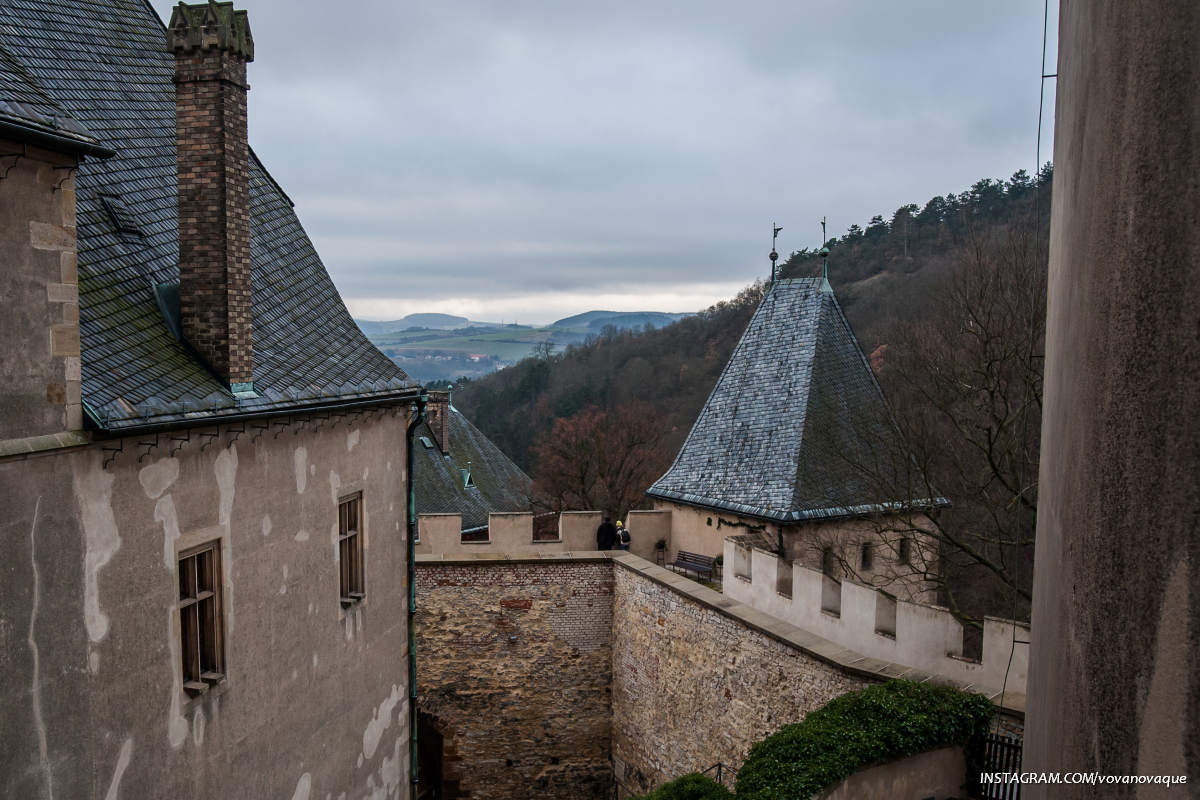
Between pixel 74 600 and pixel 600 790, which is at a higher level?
pixel 74 600

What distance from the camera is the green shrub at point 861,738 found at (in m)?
7.84

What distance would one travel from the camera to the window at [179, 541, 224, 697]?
6629 millimetres

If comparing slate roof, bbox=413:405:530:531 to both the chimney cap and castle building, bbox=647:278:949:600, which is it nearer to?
castle building, bbox=647:278:949:600

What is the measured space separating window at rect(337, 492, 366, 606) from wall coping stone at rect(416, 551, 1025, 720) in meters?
5.31

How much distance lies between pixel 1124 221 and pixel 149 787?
6.82m

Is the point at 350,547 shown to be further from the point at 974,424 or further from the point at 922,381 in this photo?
the point at 922,381

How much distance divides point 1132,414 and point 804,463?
12.2m

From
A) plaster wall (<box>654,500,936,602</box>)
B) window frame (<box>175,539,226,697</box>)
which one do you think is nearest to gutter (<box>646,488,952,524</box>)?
plaster wall (<box>654,500,936,602</box>)

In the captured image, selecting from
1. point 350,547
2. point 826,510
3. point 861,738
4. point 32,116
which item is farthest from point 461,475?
point 32,116

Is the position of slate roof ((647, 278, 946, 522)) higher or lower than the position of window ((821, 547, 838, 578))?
higher

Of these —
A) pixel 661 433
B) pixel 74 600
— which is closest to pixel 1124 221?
pixel 74 600

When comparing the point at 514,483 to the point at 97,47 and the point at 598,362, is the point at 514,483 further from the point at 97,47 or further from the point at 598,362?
the point at 598,362

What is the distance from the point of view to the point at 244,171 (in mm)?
7617

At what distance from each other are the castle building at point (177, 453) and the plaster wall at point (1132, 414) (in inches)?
209
